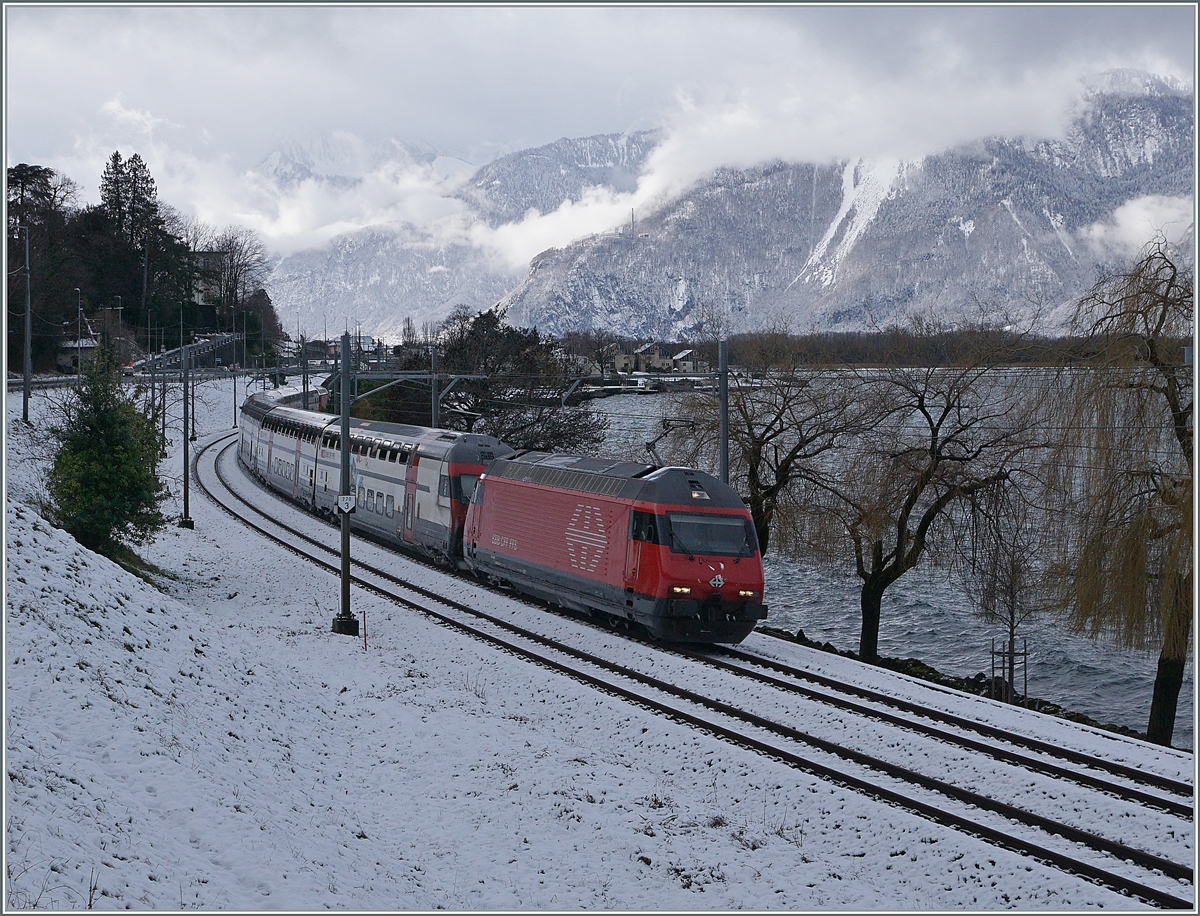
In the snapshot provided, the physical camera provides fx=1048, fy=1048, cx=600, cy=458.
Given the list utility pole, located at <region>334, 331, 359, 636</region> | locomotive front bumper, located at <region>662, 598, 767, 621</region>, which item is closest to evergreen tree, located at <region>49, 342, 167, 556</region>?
utility pole, located at <region>334, 331, 359, 636</region>

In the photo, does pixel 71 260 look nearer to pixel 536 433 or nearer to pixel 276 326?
pixel 536 433

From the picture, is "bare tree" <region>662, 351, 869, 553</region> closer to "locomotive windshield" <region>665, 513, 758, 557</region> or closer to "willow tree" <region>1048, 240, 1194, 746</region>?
"willow tree" <region>1048, 240, 1194, 746</region>

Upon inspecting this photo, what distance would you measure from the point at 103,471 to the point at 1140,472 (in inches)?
957

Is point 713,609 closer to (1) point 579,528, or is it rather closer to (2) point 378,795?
(1) point 579,528

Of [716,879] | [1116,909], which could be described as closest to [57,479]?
[716,879]

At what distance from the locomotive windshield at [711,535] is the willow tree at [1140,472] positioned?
679 centimetres

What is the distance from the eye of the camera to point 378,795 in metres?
14.2

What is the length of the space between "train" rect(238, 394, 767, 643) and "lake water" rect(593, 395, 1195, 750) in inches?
400

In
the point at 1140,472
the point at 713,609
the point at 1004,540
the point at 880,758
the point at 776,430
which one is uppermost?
the point at 776,430

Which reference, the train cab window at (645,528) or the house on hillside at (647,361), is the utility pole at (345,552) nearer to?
the train cab window at (645,528)

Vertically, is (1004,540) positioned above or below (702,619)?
above

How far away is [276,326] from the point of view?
17588 centimetres

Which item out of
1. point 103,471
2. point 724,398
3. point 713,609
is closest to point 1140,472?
point 713,609

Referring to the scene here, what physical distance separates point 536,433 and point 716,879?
46564mm
